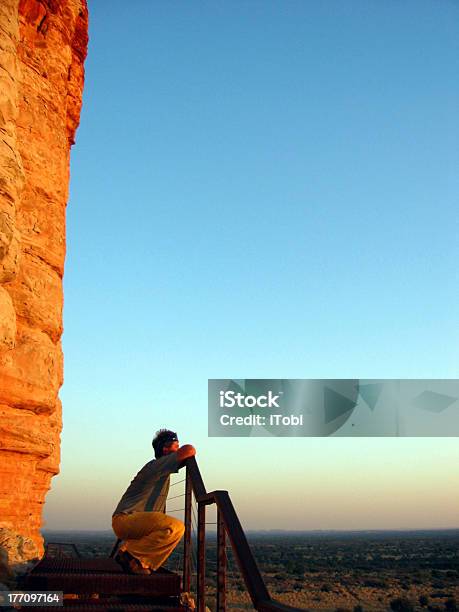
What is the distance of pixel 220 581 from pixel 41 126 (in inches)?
258

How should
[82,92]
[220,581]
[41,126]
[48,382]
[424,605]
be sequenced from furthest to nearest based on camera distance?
[424,605], [82,92], [41,126], [48,382], [220,581]

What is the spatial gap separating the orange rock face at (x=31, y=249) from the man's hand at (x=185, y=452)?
2.02 m

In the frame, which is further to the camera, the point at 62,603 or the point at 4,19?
the point at 4,19

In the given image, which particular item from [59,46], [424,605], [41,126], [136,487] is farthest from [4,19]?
[424,605]

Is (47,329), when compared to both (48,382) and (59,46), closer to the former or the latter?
(48,382)

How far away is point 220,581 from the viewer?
546 cm

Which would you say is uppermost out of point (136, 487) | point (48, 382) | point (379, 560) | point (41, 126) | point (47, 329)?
point (41, 126)

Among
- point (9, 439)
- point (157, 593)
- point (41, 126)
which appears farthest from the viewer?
point (41, 126)

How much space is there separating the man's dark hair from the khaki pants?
0.65 m

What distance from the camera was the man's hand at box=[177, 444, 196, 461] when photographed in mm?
6484

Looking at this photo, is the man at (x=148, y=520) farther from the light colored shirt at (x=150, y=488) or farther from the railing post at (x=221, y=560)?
the railing post at (x=221, y=560)

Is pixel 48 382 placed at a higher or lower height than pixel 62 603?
higher

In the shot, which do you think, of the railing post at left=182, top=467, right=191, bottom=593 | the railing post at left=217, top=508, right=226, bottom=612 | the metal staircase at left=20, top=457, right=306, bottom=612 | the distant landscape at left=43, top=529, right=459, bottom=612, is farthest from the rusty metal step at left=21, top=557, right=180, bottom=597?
the distant landscape at left=43, top=529, right=459, bottom=612

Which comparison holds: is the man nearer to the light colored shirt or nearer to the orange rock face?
the light colored shirt
